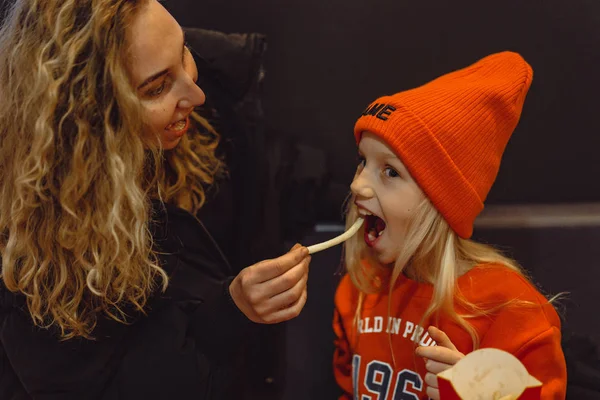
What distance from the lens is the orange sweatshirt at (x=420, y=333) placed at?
0.92 meters

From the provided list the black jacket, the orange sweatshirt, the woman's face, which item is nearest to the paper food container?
the orange sweatshirt

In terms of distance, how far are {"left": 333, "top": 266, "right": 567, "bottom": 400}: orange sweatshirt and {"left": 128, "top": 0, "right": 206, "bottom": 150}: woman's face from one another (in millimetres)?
454

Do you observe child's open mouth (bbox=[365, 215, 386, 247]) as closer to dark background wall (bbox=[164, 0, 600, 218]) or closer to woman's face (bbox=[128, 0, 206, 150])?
dark background wall (bbox=[164, 0, 600, 218])

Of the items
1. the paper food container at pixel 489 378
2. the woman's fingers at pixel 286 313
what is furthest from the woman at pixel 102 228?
the paper food container at pixel 489 378

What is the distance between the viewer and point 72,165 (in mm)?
939

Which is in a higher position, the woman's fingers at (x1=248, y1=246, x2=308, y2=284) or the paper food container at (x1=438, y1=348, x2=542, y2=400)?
the paper food container at (x1=438, y1=348, x2=542, y2=400)

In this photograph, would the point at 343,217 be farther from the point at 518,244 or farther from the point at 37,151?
the point at 37,151

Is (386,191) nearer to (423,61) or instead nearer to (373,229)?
(373,229)

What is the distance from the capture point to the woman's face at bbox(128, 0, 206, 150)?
94 cm

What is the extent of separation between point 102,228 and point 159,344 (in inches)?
8.8

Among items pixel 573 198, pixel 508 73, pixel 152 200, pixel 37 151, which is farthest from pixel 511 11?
pixel 37 151

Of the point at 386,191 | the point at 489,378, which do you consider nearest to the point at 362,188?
the point at 386,191

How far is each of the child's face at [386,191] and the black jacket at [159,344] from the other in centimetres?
28

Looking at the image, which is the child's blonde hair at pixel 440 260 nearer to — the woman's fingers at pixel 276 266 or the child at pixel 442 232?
the child at pixel 442 232
